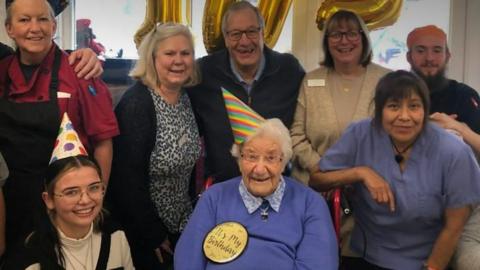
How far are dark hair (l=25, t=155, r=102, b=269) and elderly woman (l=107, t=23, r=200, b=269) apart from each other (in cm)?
34

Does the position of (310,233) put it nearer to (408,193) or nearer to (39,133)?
(408,193)

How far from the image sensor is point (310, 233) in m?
2.02

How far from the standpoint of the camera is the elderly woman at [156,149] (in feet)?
7.41

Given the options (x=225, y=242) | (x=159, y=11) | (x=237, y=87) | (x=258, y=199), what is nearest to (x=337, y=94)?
(x=237, y=87)

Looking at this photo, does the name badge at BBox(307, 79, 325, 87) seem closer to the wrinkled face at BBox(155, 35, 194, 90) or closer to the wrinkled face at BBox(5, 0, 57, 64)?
the wrinkled face at BBox(155, 35, 194, 90)

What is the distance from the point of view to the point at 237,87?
252 centimetres

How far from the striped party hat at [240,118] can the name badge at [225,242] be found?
38 centimetres

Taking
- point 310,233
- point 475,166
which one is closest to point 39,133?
point 310,233

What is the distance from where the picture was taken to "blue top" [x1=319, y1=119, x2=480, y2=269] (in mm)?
2045

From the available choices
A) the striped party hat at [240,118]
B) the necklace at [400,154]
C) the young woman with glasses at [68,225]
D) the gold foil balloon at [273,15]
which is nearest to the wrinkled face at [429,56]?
the necklace at [400,154]

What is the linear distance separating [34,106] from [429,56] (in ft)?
6.15

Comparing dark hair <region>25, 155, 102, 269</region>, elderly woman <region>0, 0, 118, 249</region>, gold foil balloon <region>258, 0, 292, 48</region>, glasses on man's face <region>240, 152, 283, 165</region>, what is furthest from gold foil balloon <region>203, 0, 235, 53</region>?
dark hair <region>25, 155, 102, 269</region>

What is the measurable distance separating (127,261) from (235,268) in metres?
0.46

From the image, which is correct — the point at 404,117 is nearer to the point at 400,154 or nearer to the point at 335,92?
the point at 400,154
